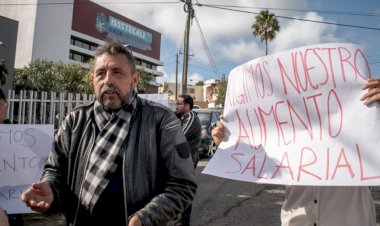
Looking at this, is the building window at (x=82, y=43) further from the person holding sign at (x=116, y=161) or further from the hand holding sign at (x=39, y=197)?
the hand holding sign at (x=39, y=197)

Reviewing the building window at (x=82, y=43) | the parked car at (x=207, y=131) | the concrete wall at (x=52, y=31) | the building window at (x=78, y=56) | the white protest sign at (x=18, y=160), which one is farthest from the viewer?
the building window at (x=78, y=56)

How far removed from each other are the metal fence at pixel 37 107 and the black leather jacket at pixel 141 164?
705cm

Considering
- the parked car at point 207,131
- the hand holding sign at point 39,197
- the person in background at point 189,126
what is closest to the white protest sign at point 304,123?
the hand holding sign at point 39,197

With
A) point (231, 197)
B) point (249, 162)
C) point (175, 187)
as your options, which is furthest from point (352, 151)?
point (231, 197)

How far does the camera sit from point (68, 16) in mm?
44375

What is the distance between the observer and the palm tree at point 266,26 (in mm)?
32531

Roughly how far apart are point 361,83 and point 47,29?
150ft

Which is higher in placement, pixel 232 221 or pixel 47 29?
pixel 47 29

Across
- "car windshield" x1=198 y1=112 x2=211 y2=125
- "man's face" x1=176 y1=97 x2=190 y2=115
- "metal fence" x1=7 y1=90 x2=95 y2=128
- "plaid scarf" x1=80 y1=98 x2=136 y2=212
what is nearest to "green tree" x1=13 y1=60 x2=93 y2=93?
"car windshield" x1=198 y1=112 x2=211 y2=125

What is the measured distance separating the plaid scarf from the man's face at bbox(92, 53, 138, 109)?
0.07 metres

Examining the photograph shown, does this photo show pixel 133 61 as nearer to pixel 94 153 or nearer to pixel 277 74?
pixel 94 153

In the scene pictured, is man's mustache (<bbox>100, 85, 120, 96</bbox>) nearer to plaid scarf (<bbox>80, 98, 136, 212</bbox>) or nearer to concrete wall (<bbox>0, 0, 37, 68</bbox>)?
plaid scarf (<bbox>80, 98, 136, 212</bbox>)

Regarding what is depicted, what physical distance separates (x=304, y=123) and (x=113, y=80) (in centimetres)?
109

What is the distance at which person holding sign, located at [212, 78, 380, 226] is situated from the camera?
5.89ft
